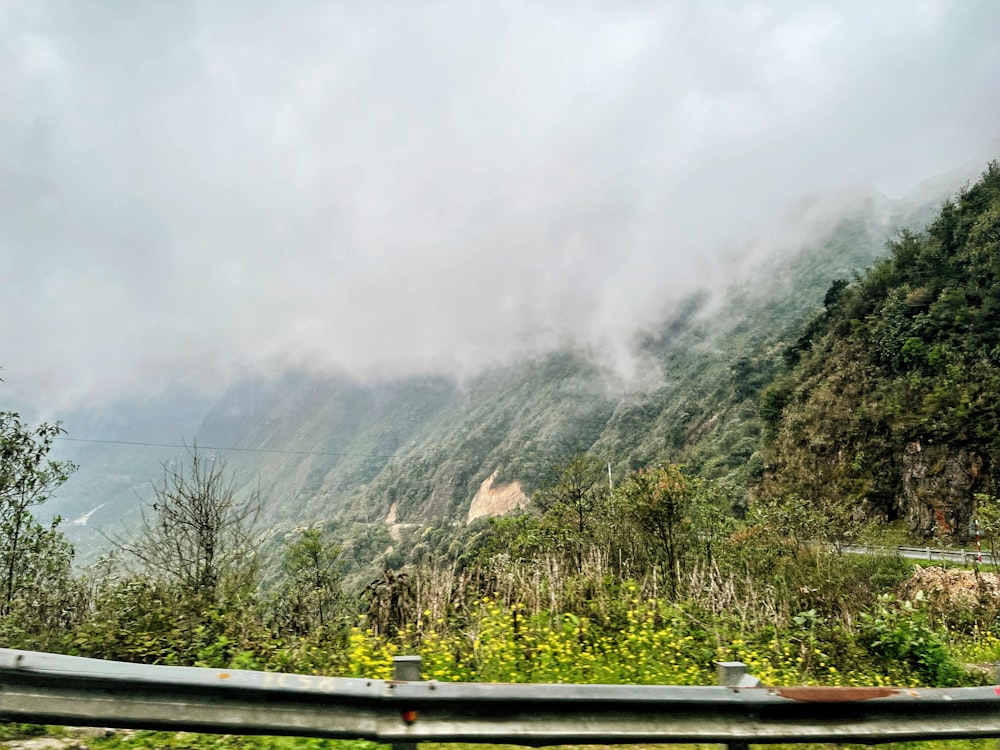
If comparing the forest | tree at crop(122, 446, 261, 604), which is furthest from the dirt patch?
tree at crop(122, 446, 261, 604)

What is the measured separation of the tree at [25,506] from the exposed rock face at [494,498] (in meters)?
99.3

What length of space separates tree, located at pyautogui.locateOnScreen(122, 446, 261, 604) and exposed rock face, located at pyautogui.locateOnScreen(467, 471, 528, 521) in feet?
330

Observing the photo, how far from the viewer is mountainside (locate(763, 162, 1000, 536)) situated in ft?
113

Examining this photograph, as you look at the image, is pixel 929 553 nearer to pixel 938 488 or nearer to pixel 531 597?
pixel 938 488

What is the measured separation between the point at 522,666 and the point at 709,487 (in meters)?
22.0

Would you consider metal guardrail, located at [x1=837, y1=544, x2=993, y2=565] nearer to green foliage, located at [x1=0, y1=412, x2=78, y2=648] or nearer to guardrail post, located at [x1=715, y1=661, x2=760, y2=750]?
guardrail post, located at [x1=715, y1=661, x2=760, y2=750]

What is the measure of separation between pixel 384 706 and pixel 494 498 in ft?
395

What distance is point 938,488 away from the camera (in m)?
34.7

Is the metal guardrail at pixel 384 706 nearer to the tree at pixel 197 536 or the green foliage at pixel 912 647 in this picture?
the green foliage at pixel 912 647

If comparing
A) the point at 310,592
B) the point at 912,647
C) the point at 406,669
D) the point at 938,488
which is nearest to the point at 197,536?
the point at 310,592

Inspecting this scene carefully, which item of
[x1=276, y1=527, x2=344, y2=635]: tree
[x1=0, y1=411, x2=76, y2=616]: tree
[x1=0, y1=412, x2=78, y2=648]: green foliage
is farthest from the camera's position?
[x1=0, y1=411, x2=76, y2=616]: tree

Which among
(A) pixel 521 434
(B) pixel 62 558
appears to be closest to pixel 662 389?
(A) pixel 521 434

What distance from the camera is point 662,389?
133625mm

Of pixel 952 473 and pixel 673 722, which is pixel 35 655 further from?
pixel 952 473
